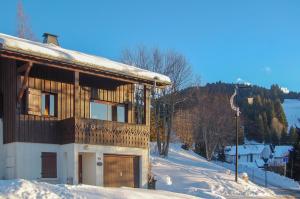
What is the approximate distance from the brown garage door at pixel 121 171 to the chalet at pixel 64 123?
0.05ft

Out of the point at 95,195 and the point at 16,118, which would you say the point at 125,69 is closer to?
the point at 16,118

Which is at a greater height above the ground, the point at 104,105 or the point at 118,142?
the point at 104,105

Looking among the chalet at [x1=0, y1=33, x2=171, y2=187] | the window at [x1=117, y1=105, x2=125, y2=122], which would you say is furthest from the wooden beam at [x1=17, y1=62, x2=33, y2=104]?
the window at [x1=117, y1=105, x2=125, y2=122]

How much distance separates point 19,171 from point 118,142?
5.19m

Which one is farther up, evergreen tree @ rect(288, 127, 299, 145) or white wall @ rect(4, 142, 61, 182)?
white wall @ rect(4, 142, 61, 182)

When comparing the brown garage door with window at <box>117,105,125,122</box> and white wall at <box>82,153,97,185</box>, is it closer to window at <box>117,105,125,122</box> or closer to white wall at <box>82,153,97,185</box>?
white wall at <box>82,153,97,185</box>

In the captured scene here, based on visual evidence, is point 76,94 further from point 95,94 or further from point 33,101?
point 95,94

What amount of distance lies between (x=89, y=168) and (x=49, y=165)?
6.66 feet

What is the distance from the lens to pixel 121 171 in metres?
26.3

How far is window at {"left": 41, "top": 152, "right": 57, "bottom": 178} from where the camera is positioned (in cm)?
2395

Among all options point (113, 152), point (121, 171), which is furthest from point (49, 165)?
point (121, 171)

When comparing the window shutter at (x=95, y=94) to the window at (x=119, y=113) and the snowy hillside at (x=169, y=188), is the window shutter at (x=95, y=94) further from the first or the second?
the snowy hillside at (x=169, y=188)

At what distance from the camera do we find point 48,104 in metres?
24.8

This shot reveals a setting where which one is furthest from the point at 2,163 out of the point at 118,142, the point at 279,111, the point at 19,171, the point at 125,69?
the point at 279,111
